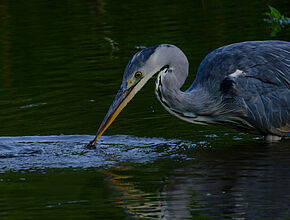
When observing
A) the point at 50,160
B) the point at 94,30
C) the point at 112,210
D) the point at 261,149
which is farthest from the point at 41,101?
the point at 94,30

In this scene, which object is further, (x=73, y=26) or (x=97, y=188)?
(x=73, y=26)

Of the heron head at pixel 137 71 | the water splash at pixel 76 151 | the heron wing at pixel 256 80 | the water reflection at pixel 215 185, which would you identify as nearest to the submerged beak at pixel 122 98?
the heron head at pixel 137 71

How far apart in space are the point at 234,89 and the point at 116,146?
4.99ft

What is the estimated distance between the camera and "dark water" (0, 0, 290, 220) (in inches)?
234

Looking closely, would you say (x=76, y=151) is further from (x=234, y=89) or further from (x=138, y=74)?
(x=234, y=89)

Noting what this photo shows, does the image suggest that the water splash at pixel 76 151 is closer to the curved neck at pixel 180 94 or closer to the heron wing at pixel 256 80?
the curved neck at pixel 180 94

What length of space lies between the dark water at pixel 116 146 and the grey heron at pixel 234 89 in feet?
1.13

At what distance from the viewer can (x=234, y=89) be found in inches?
308

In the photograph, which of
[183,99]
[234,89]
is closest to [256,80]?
[234,89]

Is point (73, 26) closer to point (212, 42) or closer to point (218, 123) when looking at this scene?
point (212, 42)

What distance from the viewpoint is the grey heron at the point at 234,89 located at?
7.74m

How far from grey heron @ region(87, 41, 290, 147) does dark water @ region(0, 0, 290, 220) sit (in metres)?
0.35

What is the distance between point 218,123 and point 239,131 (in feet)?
2.27

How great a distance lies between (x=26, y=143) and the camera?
848cm
